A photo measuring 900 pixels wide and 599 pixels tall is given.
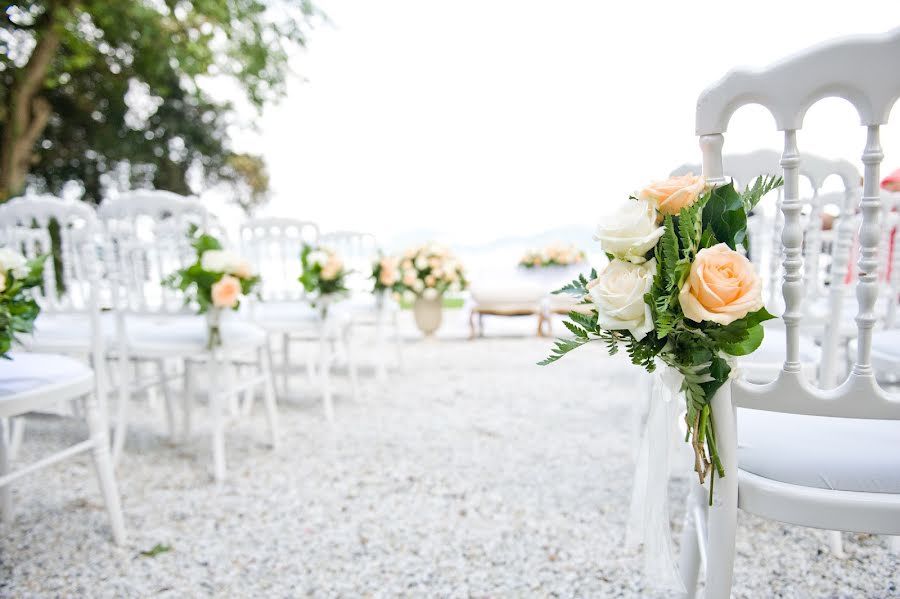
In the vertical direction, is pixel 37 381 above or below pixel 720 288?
below

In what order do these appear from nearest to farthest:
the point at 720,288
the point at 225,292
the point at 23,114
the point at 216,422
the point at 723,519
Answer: the point at 720,288
the point at 723,519
the point at 225,292
the point at 216,422
the point at 23,114

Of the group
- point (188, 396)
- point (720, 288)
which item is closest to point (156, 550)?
point (188, 396)

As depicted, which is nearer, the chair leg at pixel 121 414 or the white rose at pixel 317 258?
the chair leg at pixel 121 414

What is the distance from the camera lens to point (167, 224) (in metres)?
2.20

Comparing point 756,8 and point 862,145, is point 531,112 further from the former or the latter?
point 862,145

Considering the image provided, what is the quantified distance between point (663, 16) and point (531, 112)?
2.31 meters

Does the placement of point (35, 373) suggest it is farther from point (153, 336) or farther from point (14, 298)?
point (153, 336)

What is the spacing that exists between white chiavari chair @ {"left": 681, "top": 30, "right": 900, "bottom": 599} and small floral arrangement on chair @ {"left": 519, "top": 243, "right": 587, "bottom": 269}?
5.40 m

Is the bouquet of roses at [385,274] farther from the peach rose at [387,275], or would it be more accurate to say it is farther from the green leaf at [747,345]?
the green leaf at [747,345]

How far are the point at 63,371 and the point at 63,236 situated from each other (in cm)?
88

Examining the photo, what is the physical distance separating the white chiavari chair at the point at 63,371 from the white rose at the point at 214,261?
32 cm

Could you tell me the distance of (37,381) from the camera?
4.14ft

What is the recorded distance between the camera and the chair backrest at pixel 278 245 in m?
2.54

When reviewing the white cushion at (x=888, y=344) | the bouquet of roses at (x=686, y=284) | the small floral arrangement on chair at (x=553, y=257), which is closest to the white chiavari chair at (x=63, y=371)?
the bouquet of roses at (x=686, y=284)
